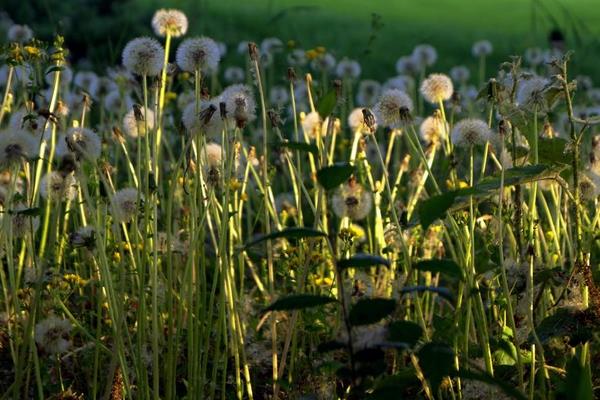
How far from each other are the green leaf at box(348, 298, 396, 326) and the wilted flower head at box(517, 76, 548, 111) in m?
0.88

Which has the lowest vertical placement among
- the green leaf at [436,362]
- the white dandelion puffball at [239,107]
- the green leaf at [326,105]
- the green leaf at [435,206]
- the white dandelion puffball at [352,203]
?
the green leaf at [436,362]

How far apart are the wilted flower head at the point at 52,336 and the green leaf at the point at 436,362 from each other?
101 cm

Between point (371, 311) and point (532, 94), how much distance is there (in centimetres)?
98

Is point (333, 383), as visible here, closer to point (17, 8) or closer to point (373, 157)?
point (373, 157)

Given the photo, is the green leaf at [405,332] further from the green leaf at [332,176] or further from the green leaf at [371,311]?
the green leaf at [332,176]

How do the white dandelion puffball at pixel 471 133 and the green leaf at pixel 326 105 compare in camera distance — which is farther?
the white dandelion puffball at pixel 471 133

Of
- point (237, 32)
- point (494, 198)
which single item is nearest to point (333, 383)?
point (494, 198)

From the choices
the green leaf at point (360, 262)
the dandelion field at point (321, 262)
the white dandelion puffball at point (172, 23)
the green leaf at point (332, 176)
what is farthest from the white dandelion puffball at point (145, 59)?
the green leaf at point (360, 262)

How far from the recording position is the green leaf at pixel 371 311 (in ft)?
5.25

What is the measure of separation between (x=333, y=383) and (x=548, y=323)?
47cm

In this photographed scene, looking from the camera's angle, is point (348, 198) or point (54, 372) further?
point (54, 372)

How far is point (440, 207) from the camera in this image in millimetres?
1663

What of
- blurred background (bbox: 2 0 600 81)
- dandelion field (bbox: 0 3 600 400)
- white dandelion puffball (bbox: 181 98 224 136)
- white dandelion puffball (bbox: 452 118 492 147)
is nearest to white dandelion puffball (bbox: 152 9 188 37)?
dandelion field (bbox: 0 3 600 400)

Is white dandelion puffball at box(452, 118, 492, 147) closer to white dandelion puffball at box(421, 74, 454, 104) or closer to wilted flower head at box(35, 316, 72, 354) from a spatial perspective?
white dandelion puffball at box(421, 74, 454, 104)
